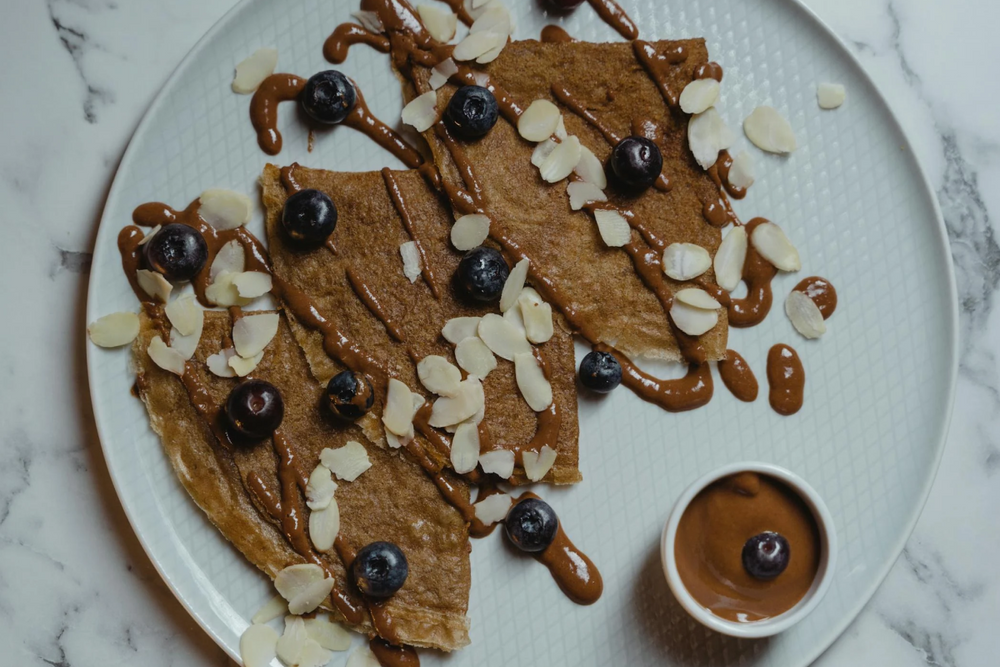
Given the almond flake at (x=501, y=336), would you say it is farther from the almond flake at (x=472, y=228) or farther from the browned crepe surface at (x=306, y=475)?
the browned crepe surface at (x=306, y=475)

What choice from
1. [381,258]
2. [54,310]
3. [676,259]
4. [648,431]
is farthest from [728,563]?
[54,310]

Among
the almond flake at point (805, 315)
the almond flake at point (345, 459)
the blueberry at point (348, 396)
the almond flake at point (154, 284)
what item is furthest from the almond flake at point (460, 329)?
the almond flake at point (805, 315)

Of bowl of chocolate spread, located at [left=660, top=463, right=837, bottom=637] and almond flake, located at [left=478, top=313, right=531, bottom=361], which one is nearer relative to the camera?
bowl of chocolate spread, located at [left=660, top=463, right=837, bottom=637]

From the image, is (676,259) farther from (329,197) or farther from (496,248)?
(329,197)

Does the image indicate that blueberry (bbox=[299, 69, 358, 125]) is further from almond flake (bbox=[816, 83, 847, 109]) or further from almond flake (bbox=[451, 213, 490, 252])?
almond flake (bbox=[816, 83, 847, 109])

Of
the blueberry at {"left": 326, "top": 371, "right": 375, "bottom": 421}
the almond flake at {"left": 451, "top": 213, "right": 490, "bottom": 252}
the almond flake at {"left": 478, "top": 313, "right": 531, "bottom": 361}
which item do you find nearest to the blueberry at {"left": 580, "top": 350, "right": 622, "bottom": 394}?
the almond flake at {"left": 478, "top": 313, "right": 531, "bottom": 361}

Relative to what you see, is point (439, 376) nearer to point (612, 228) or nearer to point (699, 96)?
point (612, 228)
